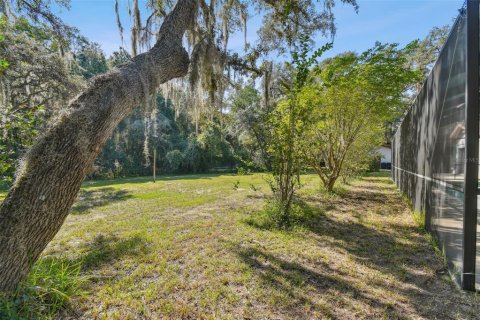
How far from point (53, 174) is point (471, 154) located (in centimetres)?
A: 321

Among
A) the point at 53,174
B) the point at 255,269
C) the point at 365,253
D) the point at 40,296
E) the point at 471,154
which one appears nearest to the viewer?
the point at 53,174

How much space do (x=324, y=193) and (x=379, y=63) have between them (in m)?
3.62

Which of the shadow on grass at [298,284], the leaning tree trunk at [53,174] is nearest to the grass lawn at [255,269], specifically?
the shadow on grass at [298,284]

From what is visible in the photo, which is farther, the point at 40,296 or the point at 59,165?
the point at 40,296

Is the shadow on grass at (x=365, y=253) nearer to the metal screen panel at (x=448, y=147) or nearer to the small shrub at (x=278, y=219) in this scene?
the small shrub at (x=278, y=219)

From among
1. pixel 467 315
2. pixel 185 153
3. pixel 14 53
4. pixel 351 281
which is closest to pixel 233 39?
pixel 14 53

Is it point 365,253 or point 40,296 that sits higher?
point 40,296

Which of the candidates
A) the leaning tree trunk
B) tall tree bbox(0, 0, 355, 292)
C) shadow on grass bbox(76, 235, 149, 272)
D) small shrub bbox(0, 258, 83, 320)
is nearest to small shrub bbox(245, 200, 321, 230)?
shadow on grass bbox(76, 235, 149, 272)

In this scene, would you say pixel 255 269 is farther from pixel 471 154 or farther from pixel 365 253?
pixel 471 154

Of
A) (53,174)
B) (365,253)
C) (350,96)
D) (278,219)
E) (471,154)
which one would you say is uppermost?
(350,96)

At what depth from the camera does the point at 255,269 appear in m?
2.61

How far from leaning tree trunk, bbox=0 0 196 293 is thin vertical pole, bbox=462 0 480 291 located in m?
2.88

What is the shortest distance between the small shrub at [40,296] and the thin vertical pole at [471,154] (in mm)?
3294

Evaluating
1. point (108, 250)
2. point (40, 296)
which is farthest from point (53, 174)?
point (108, 250)
